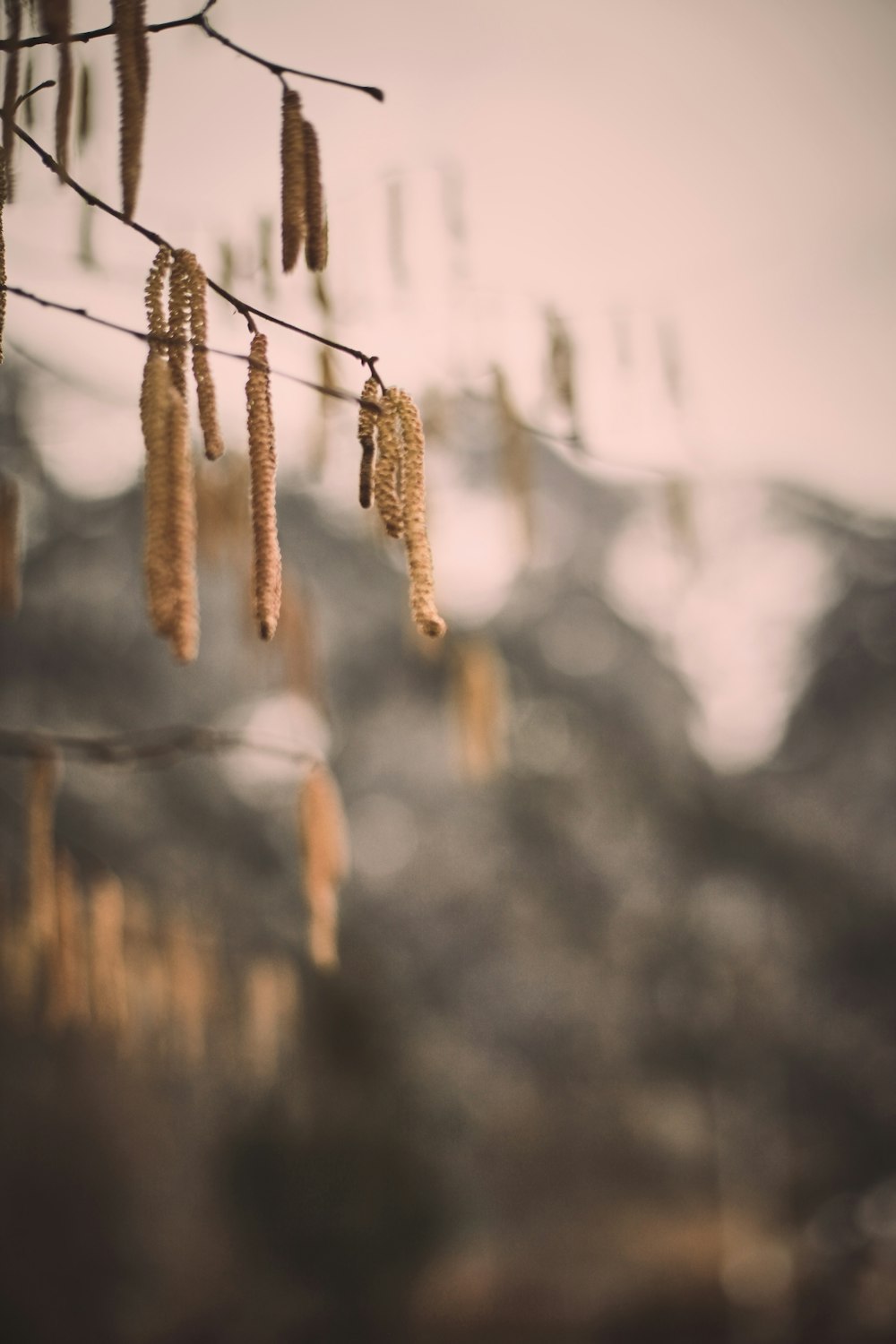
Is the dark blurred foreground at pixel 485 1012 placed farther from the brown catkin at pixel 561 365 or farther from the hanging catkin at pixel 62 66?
the hanging catkin at pixel 62 66

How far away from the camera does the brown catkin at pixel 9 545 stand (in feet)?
6.64

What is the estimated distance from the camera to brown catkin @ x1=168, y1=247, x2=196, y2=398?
834 mm

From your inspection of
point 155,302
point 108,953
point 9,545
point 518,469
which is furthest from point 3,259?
point 108,953

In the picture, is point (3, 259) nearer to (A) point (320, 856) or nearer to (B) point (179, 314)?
(B) point (179, 314)

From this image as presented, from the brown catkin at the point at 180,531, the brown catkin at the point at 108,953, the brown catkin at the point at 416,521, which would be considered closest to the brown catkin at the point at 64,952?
the brown catkin at the point at 108,953

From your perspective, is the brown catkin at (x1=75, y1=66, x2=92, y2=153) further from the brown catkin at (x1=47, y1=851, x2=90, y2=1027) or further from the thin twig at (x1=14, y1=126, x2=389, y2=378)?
the brown catkin at (x1=47, y1=851, x2=90, y2=1027)

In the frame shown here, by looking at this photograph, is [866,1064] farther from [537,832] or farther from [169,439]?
[169,439]

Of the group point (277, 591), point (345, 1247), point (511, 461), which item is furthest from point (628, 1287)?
point (277, 591)

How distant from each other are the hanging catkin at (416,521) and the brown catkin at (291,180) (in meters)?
0.20

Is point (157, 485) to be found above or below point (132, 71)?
below

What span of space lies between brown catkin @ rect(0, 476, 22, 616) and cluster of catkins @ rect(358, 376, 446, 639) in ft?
4.89

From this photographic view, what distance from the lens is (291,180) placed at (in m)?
0.93

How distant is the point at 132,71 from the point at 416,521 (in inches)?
19.4

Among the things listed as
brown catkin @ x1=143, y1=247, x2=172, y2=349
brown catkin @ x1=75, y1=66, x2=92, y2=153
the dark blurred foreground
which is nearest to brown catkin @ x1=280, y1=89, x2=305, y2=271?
brown catkin @ x1=143, y1=247, x2=172, y2=349
